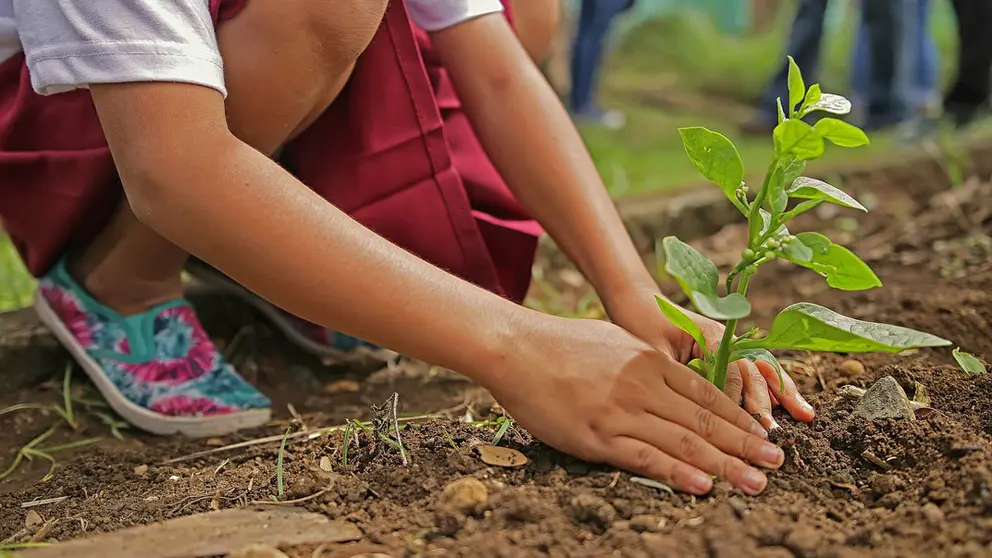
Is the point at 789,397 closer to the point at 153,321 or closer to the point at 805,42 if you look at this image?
the point at 153,321

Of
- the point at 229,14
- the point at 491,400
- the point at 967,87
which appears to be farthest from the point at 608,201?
the point at 967,87

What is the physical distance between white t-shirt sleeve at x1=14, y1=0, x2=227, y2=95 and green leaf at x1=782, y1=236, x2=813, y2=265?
0.67 metres

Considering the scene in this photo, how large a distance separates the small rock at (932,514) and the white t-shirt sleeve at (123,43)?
2.94 feet

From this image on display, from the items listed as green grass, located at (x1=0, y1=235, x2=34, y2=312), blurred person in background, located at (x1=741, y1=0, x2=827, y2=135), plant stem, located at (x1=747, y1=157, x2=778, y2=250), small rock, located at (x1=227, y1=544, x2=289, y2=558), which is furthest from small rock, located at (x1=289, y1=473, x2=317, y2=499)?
blurred person in background, located at (x1=741, y1=0, x2=827, y2=135)

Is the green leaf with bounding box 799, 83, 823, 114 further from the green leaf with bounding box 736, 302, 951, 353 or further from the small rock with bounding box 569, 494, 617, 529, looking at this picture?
the small rock with bounding box 569, 494, 617, 529

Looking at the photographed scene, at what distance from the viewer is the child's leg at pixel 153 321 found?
4.97 feet

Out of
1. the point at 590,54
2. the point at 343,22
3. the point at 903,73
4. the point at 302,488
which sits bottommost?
the point at 590,54

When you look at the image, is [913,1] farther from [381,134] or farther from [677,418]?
[677,418]

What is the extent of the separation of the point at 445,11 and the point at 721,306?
847 mm

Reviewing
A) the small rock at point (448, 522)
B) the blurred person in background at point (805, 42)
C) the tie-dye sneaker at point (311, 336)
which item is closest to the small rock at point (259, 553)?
the small rock at point (448, 522)

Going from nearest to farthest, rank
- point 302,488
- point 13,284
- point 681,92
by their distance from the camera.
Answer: point 302,488 → point 13,284 → point 681,92

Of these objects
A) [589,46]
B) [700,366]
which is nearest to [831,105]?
[700,366]

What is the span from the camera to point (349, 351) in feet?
6.40

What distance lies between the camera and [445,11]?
1656 millimetres
